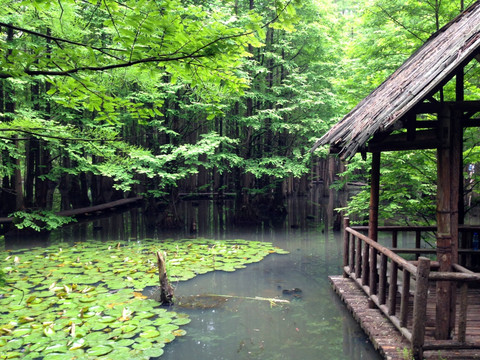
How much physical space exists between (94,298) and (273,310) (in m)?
3.50

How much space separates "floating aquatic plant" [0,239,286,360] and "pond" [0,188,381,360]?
0.38m

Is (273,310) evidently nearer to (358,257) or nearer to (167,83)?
(358,257)

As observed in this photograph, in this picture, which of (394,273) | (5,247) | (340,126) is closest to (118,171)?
(5,247)

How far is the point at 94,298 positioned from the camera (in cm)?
678

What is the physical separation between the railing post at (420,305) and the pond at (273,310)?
1.06 m

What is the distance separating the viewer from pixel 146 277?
8188 millimetres

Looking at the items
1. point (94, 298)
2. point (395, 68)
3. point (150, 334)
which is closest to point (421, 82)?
point (150, 334)

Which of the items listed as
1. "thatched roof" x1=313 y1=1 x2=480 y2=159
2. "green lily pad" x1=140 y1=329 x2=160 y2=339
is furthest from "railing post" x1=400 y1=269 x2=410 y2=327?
"green lily pad" x1=140 y1=329 x2=160 y2=339

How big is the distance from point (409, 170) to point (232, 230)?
8.59 metres

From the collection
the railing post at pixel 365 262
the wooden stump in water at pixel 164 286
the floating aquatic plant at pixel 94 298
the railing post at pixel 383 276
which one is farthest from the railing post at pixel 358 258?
the wooden stump in water at pixel 164 286

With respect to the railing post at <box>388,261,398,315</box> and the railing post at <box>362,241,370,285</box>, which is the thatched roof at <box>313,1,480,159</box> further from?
the railing post at <box>362,241,370,285</box>

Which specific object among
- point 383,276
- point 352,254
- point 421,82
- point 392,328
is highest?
point 421,82

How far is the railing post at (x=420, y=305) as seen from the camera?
3859mm

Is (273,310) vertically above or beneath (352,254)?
beneath
